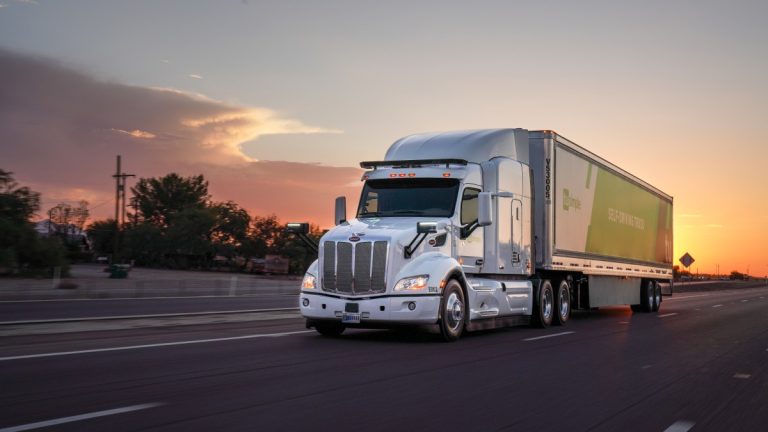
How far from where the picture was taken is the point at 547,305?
59.4ft

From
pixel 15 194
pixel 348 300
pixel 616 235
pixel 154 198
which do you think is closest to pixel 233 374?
pixel 348 300

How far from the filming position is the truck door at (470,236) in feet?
46.9

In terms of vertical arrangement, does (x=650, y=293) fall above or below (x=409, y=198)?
below

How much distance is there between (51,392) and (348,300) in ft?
20.8

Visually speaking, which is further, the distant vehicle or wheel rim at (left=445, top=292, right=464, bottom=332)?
the distant vehicle

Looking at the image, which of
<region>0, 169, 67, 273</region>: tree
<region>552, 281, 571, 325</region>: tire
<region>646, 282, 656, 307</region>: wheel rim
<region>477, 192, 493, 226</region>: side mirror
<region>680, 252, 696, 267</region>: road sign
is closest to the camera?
<region>477, 192, 493, 226</region>: side mirror

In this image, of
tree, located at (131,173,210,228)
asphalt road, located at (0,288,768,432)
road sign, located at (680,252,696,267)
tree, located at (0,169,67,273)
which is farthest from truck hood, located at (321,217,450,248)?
tree, located at (131,173,210,228)

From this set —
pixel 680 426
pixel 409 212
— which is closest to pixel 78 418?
pixel 680 426

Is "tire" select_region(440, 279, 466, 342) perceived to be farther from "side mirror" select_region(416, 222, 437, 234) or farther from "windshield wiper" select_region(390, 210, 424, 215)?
"windshield wiper" select_region(390, 210, 424, 215)

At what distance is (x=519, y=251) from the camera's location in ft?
54.6

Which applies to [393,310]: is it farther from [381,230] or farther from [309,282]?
[309,282]

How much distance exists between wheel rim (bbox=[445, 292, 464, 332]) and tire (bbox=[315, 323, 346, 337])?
6.44 ft

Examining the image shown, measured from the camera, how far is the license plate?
12898mm

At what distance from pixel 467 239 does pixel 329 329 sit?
2.95 metres
